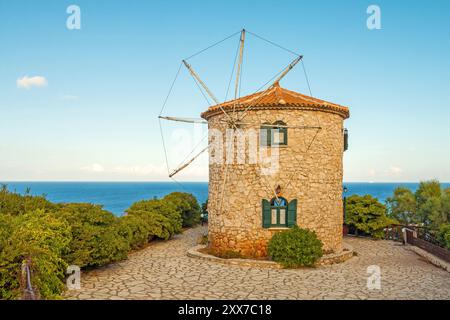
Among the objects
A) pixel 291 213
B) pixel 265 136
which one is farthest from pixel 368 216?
pixel 265 136

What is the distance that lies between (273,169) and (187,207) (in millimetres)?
11067

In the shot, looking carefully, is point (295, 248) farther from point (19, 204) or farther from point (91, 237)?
point (19, 204)

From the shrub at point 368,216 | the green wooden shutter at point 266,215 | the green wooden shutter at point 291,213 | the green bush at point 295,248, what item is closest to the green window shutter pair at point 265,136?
the green wooden shutter at point 266,215

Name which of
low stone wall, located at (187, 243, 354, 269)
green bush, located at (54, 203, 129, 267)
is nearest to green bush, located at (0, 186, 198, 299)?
green bush, located at (54, 203, 129, 267)

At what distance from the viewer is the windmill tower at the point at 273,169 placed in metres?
15.0

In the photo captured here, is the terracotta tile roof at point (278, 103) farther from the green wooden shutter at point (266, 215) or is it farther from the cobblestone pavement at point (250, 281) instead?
the cobblestone pavement at point (250, 281)

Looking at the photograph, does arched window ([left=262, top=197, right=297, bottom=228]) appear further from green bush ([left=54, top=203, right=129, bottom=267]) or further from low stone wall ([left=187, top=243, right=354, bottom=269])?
green bush ([left=54, top=203, right=129, bottom=267])

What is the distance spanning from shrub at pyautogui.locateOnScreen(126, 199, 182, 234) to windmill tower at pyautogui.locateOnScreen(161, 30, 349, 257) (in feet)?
13.1

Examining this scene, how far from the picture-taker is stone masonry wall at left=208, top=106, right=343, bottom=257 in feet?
49.5

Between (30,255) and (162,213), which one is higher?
(30,255)

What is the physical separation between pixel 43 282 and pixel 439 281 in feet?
37.5

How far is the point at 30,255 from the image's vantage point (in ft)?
27.0

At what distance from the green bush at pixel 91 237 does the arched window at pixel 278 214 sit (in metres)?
5.33
